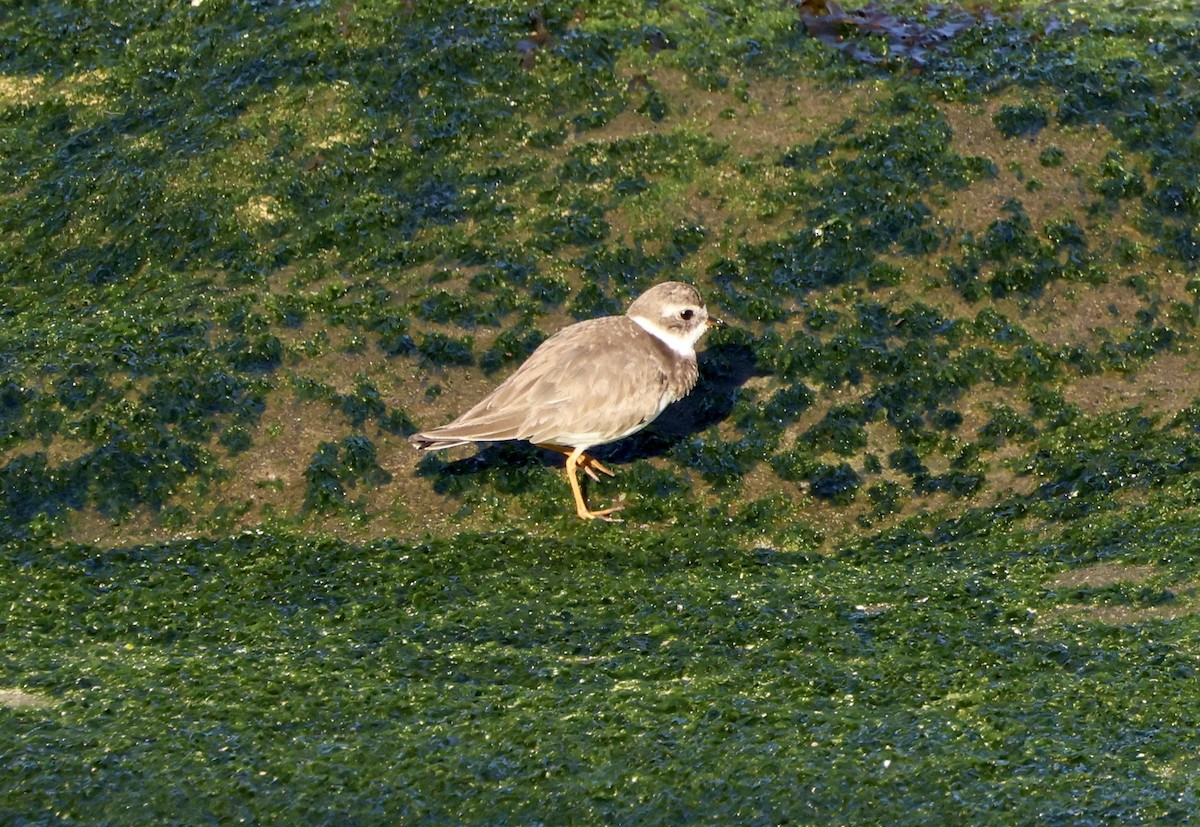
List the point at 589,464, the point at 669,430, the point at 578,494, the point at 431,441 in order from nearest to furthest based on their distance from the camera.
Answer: the point at 431,441 < the point at 578,494 < the point at 589,464 < the point at 669,430

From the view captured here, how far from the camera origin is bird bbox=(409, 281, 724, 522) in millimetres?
6812

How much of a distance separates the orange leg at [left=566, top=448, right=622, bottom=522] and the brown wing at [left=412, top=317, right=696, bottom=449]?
0.25ft

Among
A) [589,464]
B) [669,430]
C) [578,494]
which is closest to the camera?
[578,494]

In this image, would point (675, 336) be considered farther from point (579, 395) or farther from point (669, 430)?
point (579, 395)

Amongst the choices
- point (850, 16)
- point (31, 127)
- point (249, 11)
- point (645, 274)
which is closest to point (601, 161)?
point (645, 274)

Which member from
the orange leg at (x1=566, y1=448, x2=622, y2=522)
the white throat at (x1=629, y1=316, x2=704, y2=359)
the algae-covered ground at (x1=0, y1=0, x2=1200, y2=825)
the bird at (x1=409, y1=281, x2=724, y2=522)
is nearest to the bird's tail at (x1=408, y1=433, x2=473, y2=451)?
the bird at (x1=409, y1=281, x2=724, y2=522)

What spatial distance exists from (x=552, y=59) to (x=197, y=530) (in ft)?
13.8

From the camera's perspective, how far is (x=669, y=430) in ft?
24.5

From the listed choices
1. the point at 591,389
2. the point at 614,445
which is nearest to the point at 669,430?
the point at 614,445

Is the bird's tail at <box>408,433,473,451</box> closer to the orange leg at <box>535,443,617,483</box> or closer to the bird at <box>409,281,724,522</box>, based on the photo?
the bird at <box>409,281,724,522</box>

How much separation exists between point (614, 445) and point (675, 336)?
0.74m

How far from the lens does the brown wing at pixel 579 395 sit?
6805 mm

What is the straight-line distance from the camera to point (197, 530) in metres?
6.68

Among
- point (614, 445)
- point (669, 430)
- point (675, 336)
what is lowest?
point (614, 445)
